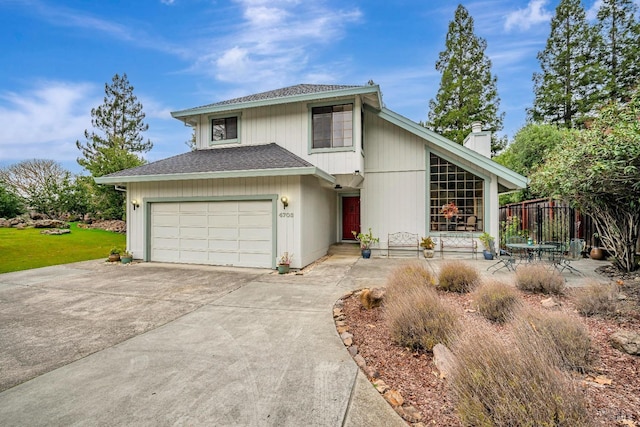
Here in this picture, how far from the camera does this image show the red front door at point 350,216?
12367 millimetres

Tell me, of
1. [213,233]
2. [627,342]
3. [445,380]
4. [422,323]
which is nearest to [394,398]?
[445,380]

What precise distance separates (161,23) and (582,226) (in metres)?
18.6

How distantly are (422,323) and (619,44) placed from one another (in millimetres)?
25075

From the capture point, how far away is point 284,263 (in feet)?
25.7

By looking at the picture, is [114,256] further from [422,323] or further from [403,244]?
[422,323]

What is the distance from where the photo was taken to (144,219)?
9609 millimetres

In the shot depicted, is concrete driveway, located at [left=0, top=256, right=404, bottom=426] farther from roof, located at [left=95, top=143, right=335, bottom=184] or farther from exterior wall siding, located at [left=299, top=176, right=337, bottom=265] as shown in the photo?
roof, located at [left=95, top=143, right=335, bottom=184]

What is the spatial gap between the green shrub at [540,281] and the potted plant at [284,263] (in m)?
5.34

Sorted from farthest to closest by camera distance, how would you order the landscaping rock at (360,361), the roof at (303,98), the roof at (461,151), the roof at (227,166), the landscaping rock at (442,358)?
1. the roof at (461,151)
2. the roof at (303,98)
3. the roof at (227,166)
4. the landscaping rock at (360,361)
5. the landscaping rock at (442,358)

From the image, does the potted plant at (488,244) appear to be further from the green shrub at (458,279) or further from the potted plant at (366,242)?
the green shrub at (458,279)

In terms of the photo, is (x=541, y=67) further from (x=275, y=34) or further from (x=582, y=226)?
(x=275, y=34)

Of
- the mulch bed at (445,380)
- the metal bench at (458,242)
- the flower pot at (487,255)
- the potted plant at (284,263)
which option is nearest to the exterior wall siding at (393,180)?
the metal bench at (458,242)

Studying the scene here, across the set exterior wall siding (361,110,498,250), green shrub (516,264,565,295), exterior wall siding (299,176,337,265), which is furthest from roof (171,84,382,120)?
green shrub (516,264,565,295)

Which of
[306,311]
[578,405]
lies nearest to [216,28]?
[306,311]
